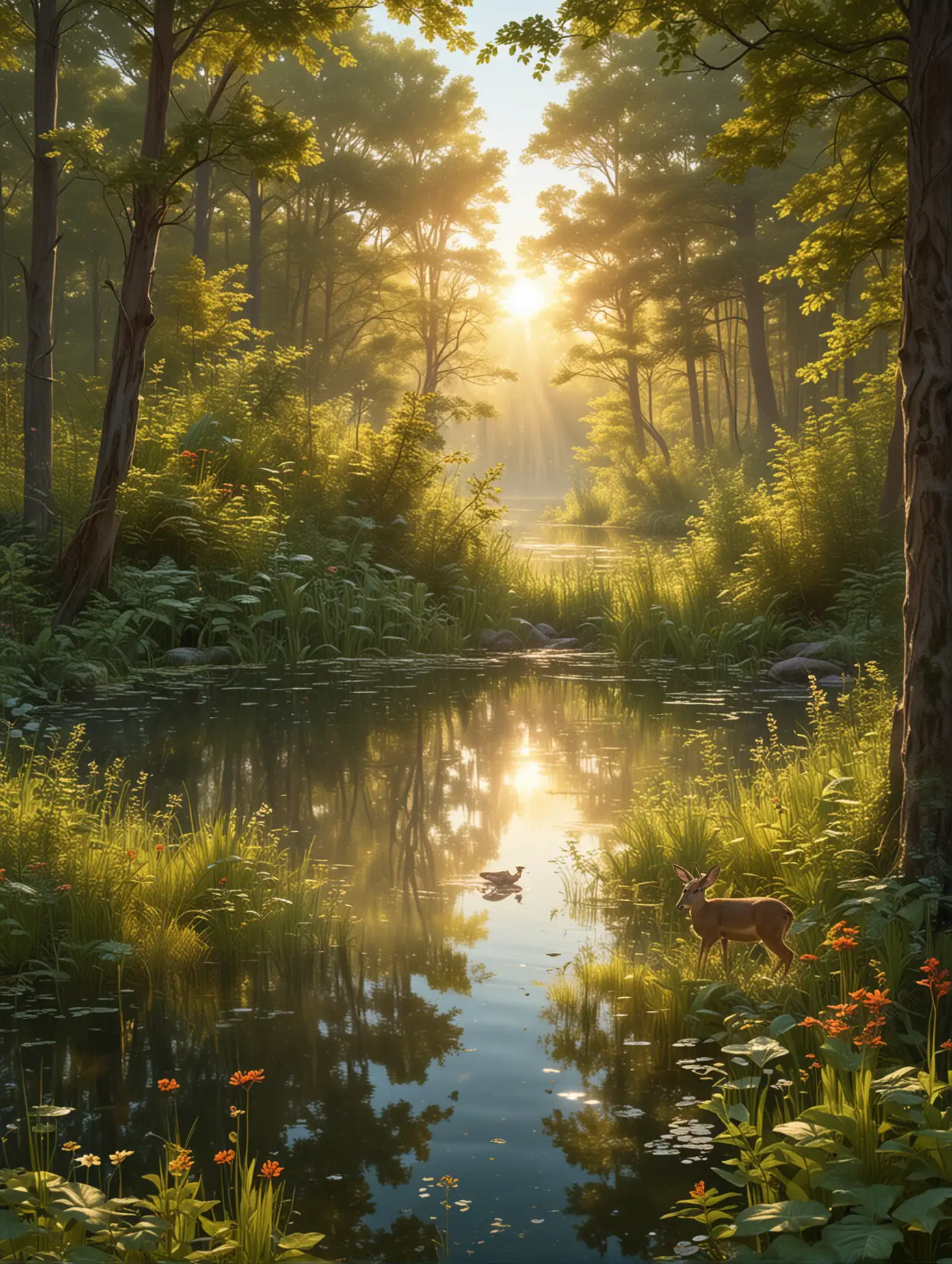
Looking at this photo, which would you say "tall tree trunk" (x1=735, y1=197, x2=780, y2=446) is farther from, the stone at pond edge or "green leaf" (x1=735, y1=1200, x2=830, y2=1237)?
"green leaf" (x1=735, y1=1200, x2=830, y2=1237)

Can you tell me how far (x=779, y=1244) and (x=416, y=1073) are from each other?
1583 mm

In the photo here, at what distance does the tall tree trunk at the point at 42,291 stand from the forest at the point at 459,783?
71mm

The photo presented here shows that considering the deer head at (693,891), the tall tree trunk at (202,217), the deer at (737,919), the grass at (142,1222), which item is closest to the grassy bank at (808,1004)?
the deer at (737,919)

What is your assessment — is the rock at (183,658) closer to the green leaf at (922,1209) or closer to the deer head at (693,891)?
the deer head at (693,891)

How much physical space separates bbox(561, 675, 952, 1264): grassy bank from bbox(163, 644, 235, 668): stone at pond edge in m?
7.01

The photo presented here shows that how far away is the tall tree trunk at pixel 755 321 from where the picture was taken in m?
32.1

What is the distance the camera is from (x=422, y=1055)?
4281 millimetres

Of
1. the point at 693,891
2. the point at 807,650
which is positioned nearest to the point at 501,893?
the point at 693,891

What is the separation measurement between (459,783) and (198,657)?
5291mm

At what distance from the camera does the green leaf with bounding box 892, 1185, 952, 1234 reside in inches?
109

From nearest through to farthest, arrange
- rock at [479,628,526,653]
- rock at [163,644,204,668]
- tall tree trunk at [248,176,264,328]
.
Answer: rock at [163,644,204,668], rock at [479,628,526,653], tall tree trunk at [248,176,264,328]

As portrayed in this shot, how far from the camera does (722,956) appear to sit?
16.3 feet

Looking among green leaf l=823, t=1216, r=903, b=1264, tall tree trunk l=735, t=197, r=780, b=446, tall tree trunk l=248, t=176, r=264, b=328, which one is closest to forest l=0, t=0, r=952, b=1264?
green leaf l=823, t=1216, r=903, b=1264

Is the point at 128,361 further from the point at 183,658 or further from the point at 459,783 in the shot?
the point at 459,783
